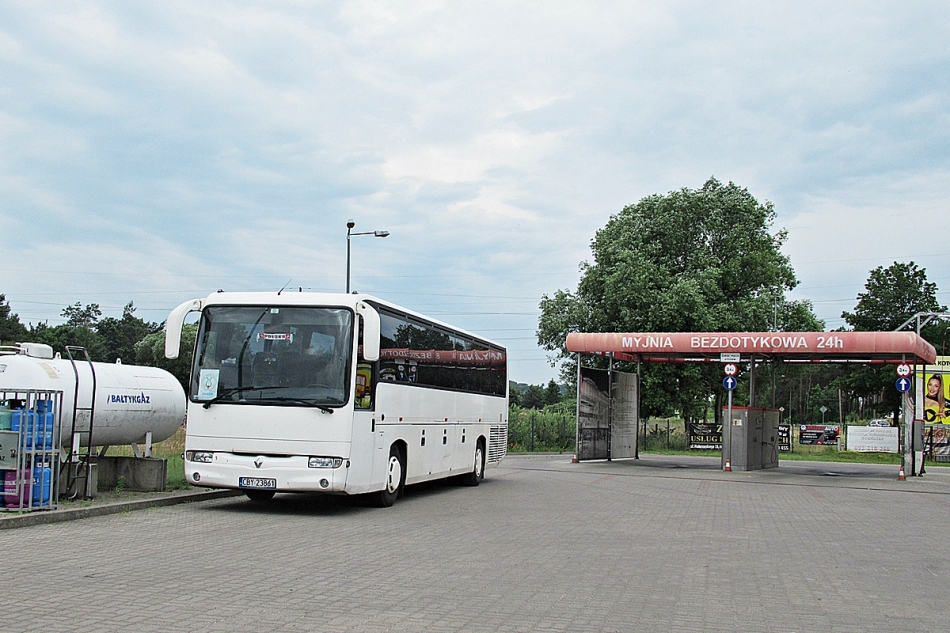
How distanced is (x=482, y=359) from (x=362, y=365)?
7411 mm

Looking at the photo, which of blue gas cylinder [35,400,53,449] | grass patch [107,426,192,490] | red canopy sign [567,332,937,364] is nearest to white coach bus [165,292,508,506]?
blue gas cylinder [35,400,53,449]

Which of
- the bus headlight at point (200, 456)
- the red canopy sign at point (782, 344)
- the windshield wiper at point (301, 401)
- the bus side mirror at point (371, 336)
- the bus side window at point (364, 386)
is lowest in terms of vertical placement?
the bus headlight at point (200, 456)

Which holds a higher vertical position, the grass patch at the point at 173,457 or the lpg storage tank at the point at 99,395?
the lpg storage tank at the point at 99,395

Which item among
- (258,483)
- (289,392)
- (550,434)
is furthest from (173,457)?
(550,434)

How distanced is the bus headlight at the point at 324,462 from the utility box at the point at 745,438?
16973 millimetres

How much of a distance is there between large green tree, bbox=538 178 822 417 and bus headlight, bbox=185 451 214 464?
32.5 metres

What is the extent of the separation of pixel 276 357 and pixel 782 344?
58.3 feet

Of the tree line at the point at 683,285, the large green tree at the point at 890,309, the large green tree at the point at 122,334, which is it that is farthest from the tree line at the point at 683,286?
the large green tree at the point at 122,334

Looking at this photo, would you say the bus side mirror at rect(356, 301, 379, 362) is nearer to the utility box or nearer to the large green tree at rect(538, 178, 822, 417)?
the utility box

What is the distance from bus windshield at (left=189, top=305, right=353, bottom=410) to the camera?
13.6m

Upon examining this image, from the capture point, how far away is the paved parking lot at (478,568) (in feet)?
23.6

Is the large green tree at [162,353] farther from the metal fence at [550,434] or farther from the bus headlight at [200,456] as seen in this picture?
the bus headlight at [200,456]

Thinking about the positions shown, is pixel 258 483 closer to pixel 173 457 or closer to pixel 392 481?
pixel 392 481

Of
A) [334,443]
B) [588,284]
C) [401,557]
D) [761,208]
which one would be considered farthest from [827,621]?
[761,208]
